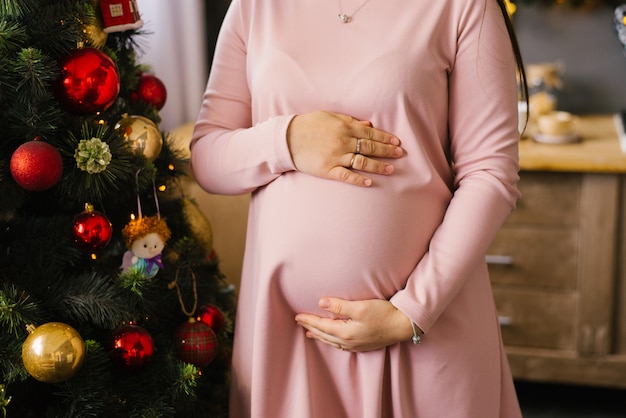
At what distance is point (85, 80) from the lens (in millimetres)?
1134

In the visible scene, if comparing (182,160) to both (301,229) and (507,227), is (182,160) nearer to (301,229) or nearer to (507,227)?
(301,229)

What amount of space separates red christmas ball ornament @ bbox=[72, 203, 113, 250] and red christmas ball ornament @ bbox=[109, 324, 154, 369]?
0.45ft

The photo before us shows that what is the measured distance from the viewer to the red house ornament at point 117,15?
122 centimetres

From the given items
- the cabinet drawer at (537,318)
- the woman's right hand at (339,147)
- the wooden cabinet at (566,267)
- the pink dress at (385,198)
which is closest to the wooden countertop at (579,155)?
the wooden cabinet at (566,267)

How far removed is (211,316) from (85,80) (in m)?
0.49

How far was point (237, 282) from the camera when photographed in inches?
92.3

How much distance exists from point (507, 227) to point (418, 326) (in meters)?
1.30

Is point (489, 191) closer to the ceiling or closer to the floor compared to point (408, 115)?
closer to the floor

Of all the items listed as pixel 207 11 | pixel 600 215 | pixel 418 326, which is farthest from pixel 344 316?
pixel 207 11

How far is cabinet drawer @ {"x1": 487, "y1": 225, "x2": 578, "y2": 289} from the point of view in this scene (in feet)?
7.78

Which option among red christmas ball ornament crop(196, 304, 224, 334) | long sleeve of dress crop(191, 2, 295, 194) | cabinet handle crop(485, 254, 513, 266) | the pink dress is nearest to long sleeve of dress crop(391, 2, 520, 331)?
the pink dress

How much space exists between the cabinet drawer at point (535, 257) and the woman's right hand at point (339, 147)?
1.30 meters

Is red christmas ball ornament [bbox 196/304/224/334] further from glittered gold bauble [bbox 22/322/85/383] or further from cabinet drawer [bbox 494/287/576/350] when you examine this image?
cabinet drawer [bbox 494/287/576/350]

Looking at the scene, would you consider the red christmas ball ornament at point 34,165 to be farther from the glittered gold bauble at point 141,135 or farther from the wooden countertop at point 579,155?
the wooden countertop at point 579,155
